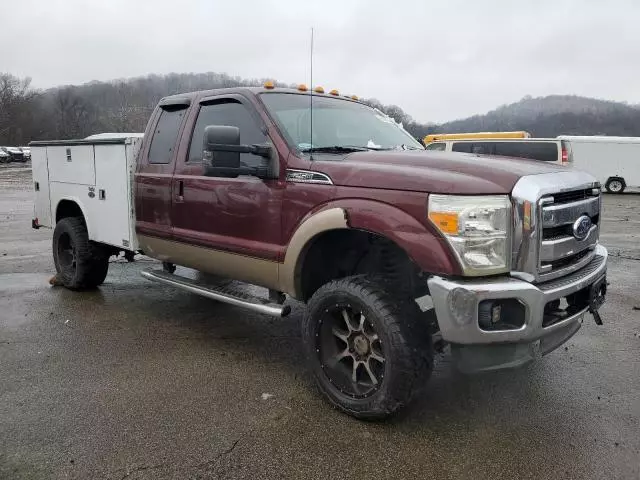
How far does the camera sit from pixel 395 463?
2.95 meters

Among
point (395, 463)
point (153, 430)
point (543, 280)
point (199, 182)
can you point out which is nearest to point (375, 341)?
point (395, 463)

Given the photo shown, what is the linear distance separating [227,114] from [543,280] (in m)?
2.66

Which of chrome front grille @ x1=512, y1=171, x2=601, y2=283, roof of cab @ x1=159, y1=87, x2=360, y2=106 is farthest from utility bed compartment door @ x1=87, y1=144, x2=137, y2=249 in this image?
chrome front grille @ x1=512, y1=171, x2=601, y2=283

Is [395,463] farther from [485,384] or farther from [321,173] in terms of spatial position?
[321,173]

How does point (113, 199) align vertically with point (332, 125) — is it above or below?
below

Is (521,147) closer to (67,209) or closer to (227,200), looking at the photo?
(67,209)

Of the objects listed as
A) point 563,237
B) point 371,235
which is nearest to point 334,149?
point 371,235

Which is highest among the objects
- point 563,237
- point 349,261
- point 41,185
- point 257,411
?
point 41,185

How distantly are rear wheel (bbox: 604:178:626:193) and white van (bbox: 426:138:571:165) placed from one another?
5187mm

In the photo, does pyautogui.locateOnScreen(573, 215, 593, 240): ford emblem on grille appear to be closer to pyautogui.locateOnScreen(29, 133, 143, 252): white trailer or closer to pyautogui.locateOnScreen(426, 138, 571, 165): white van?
pyautogui.locateOnScreen(29, 133, 143, 252): white trailer

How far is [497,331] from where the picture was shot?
9.77 ft

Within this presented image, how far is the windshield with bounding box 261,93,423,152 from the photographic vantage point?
4.06 metres

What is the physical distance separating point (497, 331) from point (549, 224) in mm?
655

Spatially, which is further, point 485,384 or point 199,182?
point 199,182
